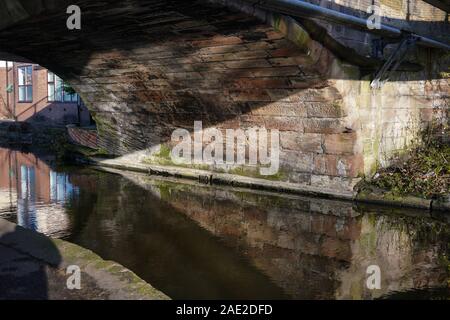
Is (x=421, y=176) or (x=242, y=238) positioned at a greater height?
(x=421, y=176)

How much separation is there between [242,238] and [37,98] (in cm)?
2002

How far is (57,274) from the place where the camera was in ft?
13.6

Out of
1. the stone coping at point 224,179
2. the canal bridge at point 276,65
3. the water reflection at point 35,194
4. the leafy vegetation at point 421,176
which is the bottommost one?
the water reflection at point 35,194

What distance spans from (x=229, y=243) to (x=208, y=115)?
4.65 metres

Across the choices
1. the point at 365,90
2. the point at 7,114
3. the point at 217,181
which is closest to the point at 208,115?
the point at 217,181

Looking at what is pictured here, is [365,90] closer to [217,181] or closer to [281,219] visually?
[281,219]

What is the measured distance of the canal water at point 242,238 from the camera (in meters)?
5.21

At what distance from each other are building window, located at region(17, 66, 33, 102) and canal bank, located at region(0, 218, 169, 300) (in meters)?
22.0

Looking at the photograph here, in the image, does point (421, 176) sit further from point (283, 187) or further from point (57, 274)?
point (57, 274)

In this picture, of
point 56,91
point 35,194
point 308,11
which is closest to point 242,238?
point 308,11

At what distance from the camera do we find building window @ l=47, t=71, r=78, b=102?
857 inches

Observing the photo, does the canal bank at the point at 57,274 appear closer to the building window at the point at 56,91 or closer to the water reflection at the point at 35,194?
the water reflection at the point at 35,194

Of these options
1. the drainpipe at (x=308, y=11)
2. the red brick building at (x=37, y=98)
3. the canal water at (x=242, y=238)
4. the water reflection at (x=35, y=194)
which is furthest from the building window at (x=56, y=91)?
the drainpipe at (x=308, y=11)

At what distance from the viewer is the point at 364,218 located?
8.00 meters
